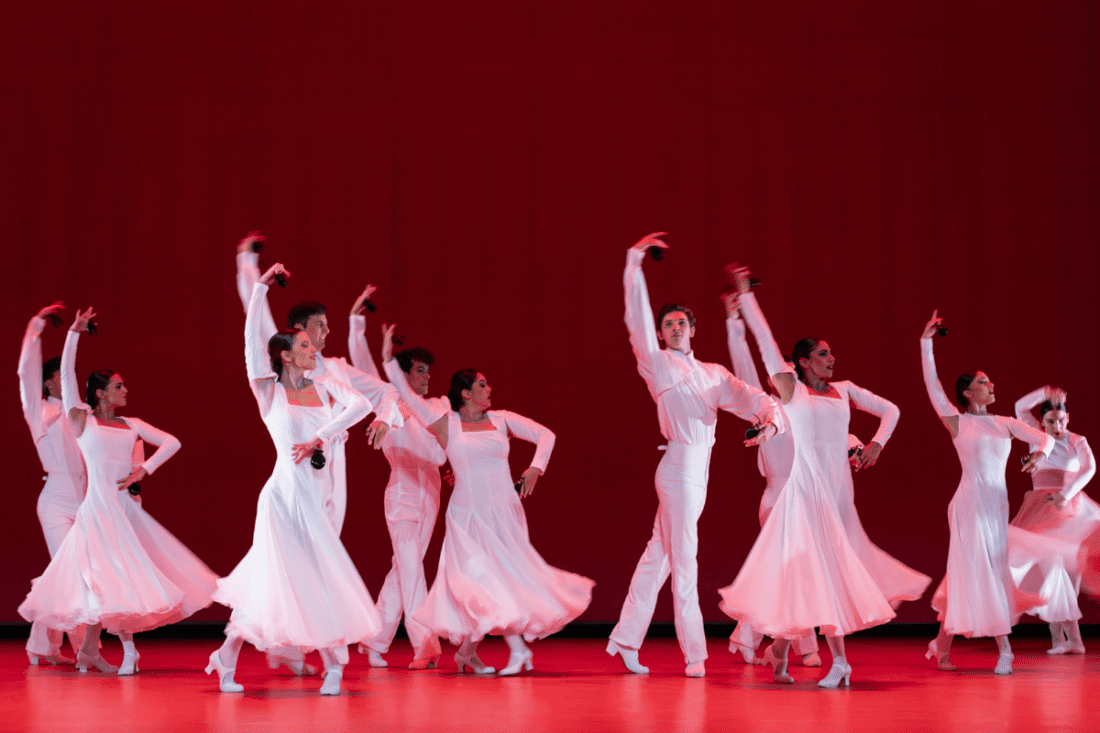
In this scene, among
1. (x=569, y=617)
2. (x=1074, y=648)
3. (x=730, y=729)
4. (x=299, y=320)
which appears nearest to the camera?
(x=730, y=729)

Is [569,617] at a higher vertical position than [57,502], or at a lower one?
lower

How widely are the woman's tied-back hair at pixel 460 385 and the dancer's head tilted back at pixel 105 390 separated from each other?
5.91ft

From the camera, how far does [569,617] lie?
5.79 meters

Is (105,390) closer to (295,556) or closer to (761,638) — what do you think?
(295,556)

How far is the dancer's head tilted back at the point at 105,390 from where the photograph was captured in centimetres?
627

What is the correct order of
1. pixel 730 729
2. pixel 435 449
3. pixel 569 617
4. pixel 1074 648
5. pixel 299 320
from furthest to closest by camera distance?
pixel 1074 648 < pixel 435 449 < pixel 569 617 < pixel 299 320 < pixel 730 729

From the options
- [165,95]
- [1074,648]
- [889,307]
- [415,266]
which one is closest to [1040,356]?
[889,307]

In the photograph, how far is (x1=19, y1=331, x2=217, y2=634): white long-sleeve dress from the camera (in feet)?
19.0

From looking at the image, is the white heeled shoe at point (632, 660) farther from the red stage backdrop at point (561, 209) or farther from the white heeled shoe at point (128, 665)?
the red stage backdrop at point (561, 209)

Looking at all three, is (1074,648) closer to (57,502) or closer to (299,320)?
(299,320)

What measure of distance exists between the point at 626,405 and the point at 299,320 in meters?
3.73

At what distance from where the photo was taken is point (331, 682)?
5.03 metres

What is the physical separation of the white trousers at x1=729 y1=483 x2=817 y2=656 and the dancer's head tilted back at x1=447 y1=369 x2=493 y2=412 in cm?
165

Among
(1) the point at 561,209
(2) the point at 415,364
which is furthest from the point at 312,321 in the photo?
(1) the point at 561,209
